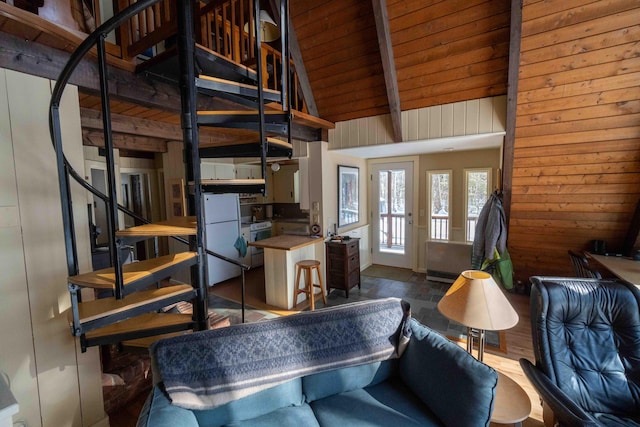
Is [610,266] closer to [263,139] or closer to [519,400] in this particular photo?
[519,400]

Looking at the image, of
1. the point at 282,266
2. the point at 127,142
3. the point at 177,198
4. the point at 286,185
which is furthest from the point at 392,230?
the point at 127,142

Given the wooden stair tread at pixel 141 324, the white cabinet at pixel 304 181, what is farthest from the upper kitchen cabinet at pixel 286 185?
the wooden stair tread at pixel 141 324

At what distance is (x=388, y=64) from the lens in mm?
2877

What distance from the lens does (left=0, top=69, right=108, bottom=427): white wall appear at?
5.14ft

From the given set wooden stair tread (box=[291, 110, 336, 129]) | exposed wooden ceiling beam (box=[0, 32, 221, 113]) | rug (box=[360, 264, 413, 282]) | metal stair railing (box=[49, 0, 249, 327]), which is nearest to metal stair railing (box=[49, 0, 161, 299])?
metal stair railing (box=[49, 0, 249, 327])

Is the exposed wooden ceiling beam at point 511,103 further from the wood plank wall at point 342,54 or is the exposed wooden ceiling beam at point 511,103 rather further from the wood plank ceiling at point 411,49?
the wood plank wall at point 342,54

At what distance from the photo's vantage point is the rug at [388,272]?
4938 mm

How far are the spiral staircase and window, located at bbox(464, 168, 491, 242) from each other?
378 centimetres

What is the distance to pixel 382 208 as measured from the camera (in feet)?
18.1

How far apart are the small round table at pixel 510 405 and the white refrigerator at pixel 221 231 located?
3861 millimetres

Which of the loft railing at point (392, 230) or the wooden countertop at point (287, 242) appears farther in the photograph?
the loft railing at point (392, 230)

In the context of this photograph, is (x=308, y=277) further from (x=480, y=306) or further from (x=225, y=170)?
(x=225, y=170)

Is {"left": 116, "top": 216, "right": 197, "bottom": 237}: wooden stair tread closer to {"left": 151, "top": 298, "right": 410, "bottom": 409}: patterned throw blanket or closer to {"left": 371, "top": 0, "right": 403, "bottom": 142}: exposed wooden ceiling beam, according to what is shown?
{"left": 151, "top": 298, "right": 410, "bottom": 409}: patterned throw blanket

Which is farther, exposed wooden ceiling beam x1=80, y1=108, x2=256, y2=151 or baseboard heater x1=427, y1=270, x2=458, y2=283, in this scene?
baseboard heater x1=427, y1=270, x2=458, y2=283
